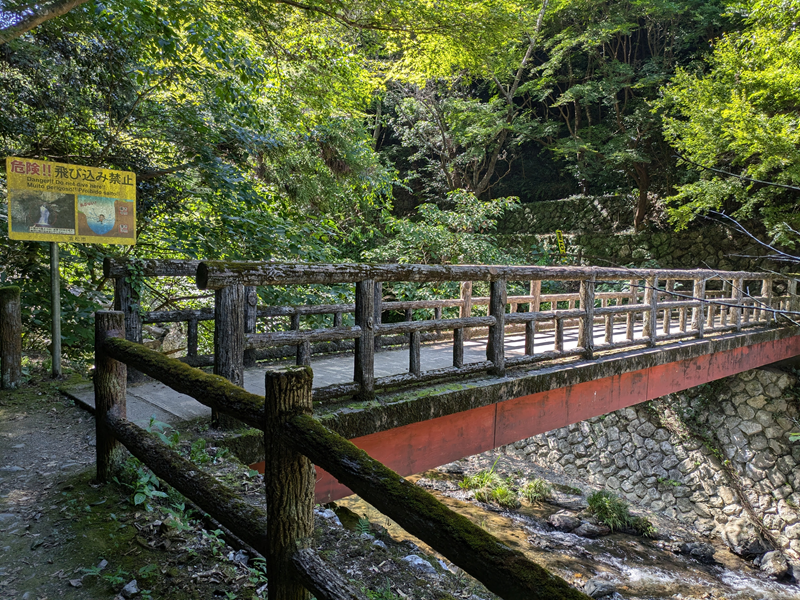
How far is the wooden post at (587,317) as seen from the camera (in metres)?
4.99

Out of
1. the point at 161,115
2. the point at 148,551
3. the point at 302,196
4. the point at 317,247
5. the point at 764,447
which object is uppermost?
the point at 161,115

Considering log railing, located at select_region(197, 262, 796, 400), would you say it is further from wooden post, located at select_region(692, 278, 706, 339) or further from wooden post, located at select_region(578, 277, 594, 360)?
wooden post, located at select_region(692, 278, 706, 339)

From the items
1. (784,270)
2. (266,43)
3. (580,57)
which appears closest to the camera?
(266,43)

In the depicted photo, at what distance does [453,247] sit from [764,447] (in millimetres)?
7330

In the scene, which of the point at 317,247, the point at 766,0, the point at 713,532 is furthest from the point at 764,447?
the point at 317,247

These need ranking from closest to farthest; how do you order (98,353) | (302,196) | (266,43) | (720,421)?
(98,353) → (266,43) → (302,196) → (720,421)

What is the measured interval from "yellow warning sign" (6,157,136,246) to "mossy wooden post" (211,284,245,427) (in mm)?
2454

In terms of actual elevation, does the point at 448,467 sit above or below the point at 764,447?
below

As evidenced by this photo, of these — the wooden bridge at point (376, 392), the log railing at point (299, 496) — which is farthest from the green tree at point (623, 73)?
the log railing at point (299, 496)

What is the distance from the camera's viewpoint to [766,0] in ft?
31.6

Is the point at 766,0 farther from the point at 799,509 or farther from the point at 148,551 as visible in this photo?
the point at 148,551

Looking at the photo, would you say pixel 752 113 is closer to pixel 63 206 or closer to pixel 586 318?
pixel 586 318

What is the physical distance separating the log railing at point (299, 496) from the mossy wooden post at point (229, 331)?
Answer: 48 cm

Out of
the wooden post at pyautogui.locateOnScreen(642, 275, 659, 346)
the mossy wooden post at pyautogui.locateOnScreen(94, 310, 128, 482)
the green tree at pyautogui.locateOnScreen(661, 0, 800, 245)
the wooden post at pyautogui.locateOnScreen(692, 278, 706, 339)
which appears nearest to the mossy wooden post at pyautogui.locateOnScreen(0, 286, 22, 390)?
the mossy wooden post at pyautogui.locateOnScreen(94, 310, 128, 482)
